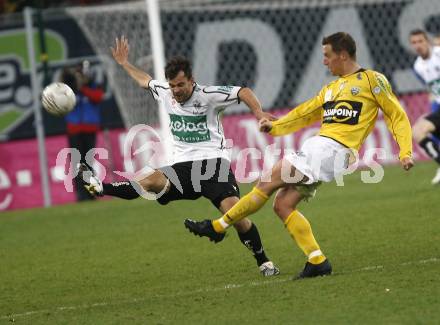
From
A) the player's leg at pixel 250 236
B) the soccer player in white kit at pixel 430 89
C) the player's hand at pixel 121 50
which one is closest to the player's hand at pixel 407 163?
the player's leg at pixel 250 236

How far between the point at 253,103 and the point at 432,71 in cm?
671

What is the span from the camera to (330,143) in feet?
25.6

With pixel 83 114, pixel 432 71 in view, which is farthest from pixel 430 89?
pixel 83 114

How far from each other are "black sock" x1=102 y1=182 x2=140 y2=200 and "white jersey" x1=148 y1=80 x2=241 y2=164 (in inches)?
23.5

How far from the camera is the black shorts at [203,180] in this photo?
865 centimetres

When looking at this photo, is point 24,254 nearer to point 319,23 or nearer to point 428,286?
point 428,286

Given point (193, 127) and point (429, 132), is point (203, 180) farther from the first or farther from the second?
point (429, 132)

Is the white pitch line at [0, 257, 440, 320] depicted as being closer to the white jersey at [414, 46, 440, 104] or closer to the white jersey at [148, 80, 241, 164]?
the white jersey at [148, 80, 241, 164]

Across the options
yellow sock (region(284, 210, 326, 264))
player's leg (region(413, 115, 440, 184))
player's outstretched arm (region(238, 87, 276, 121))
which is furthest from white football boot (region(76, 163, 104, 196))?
player's leg (region(413, 115, 440, 184))

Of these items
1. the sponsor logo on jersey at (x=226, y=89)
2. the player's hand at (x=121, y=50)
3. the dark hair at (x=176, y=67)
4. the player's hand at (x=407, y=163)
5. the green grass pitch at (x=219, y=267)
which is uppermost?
the player's hand at (x=121, y=50)

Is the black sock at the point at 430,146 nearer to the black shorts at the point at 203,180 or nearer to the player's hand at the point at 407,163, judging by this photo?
the black shorts at the point at 203,180

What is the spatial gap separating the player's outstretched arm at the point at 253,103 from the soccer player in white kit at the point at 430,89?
19.7ft

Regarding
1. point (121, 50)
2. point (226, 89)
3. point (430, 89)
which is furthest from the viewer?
point (430, 89)

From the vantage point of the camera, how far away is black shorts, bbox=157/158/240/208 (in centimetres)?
865
